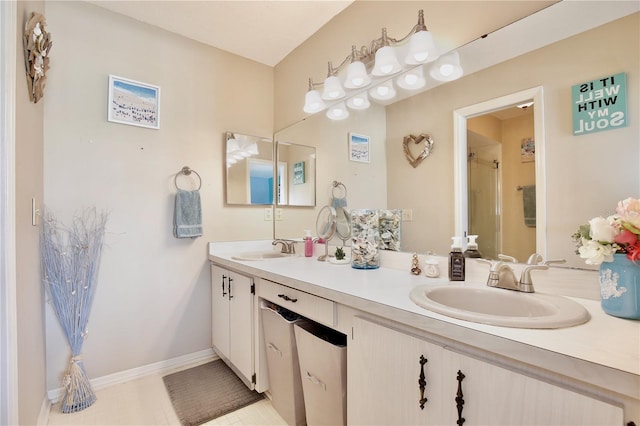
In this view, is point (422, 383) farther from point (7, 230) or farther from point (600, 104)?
point (7, 230)

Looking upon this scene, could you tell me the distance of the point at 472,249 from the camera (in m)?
1.34

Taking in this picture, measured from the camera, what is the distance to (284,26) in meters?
2.17

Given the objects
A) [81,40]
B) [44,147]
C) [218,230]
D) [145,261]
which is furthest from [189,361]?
[81,40]

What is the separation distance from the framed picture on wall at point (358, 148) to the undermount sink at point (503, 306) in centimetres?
97

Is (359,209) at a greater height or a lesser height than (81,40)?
lesser

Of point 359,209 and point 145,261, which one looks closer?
point 359,209

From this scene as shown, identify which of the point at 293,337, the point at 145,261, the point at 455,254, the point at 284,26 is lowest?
the point at 293,337

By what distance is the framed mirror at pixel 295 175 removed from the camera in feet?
7.63

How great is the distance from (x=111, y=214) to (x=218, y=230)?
0.71 meters

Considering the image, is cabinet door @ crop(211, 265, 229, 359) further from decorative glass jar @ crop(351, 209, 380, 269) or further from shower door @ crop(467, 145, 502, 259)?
shower door @ crop(467, 145, 502, 259)

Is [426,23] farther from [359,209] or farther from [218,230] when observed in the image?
[218,230]

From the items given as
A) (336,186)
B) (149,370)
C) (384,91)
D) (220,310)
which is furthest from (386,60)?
(149,370)

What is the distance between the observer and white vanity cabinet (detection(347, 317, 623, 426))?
25.3 inches

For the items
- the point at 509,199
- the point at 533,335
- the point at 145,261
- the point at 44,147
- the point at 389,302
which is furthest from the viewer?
the point at 145,261
